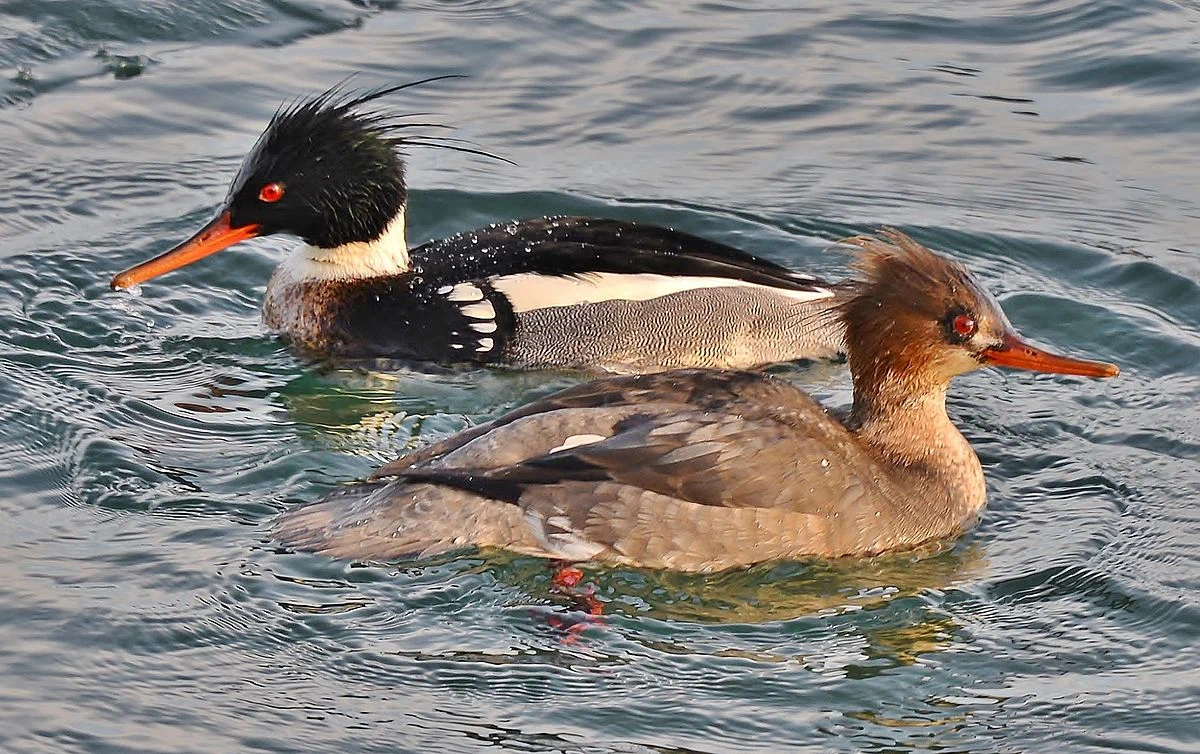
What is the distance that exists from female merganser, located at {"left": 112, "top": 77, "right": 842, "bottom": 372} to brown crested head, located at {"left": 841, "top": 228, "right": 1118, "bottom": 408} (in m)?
1.55

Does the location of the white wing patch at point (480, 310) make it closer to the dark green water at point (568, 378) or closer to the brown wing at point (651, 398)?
the dark green water at point (568, 378)

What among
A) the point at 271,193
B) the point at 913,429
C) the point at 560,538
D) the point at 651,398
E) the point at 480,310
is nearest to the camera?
the point at 560,538

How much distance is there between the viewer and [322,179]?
9508 millimetres

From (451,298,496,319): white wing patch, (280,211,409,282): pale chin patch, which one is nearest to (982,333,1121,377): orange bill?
(451,298,496,319): white wing patch

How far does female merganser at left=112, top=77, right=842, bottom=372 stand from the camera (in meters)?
9.29

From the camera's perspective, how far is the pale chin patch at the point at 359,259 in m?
9.65

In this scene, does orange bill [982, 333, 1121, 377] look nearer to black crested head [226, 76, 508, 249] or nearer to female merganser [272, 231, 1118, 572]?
female merganser [272, 231, 1118, 572]

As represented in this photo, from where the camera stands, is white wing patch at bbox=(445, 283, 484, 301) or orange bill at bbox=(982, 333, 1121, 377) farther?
white wing patch at bbox=(445, 283, 484, 301)

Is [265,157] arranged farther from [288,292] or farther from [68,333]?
[68,333]

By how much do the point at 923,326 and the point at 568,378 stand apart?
90.7 inches

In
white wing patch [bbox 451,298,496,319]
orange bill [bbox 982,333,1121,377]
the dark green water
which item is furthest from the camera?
white wing patch [bbox 451,298,496,319]

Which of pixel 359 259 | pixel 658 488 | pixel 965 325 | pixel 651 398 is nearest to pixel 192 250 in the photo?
pixel 359 259

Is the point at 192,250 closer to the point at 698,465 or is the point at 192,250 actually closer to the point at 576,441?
the point at 576,441

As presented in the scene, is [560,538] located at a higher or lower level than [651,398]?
lower
